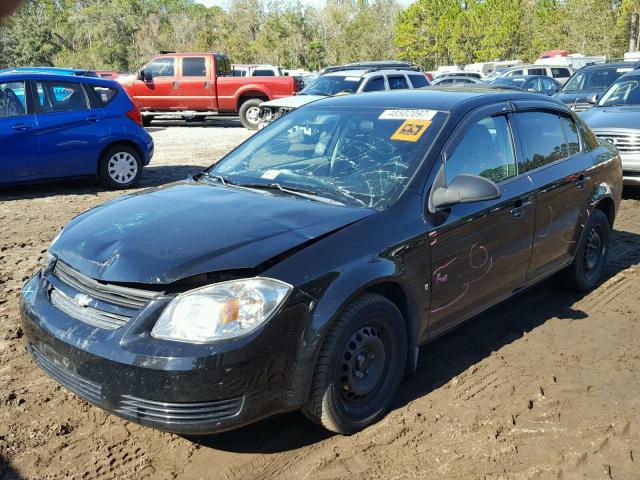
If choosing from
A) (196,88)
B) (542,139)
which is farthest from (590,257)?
(196,88)

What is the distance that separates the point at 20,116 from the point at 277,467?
7.60 m

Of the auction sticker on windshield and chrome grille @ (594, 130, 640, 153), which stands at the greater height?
the auction sticker on windshield

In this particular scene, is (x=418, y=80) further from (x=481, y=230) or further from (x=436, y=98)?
(x=481, y=230)

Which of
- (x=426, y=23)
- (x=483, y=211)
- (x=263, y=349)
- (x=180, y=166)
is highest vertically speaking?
(x=426, y=23)

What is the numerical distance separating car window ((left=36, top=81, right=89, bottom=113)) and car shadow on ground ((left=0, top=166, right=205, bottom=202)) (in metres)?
1.05

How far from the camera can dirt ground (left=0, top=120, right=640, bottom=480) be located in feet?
10.2

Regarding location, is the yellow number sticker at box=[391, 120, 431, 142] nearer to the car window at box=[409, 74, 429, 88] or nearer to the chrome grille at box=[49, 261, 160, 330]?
the chrome grille at box=[49, 261, 160, 330]

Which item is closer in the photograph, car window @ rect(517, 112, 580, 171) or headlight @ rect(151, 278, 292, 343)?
headlight @ rect(151, 278, 292, 343)

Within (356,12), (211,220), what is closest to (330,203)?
(211,220)

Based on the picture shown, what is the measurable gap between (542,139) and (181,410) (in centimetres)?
334

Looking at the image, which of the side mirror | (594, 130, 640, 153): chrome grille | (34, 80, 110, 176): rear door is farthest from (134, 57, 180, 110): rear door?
the side mirror

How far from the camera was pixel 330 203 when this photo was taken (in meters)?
3.64

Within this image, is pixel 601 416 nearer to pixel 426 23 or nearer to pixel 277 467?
pixel 277 467

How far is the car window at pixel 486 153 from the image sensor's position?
3984 millimetres
